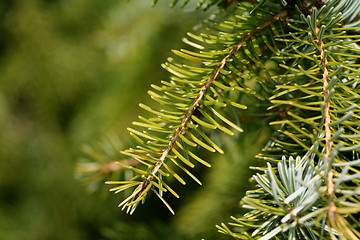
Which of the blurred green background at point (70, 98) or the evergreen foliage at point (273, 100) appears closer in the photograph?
the evergreen foliage at point (273, 100)

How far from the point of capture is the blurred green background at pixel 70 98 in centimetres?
79

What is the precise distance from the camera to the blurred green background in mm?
794

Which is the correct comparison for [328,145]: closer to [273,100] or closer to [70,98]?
[273,100]

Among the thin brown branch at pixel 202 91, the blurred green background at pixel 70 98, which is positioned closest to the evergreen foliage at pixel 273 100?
the thin brown branch at pixel 202 91

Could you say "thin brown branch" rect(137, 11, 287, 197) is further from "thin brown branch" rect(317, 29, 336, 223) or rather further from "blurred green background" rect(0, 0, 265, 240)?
"blurred green background" rect(0, 0, 265, 240)

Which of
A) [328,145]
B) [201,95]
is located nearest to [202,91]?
[201,95]

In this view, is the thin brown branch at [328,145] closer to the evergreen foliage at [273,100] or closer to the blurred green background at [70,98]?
the evergreen foliage at [273,100]

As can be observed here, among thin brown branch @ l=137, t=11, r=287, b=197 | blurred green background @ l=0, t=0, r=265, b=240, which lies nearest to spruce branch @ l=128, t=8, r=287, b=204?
thin brown branch @ l=137, t=11, r=287, b=197

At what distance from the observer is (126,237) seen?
0.48m

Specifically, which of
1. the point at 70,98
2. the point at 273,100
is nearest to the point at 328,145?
the point at 273,100

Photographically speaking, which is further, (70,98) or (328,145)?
(70,98)

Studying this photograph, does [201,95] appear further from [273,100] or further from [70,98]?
[70,98]

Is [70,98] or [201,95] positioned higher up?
[70,98]

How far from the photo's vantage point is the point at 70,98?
1.09 m
